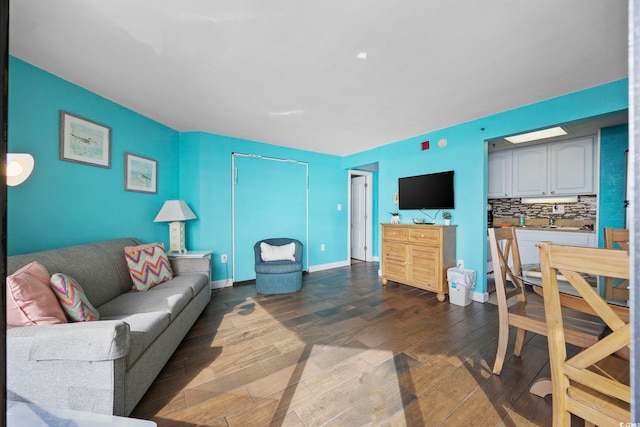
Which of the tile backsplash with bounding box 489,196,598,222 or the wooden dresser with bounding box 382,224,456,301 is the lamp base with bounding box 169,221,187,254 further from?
the tile backsplash with bounding box 489,196,598,222

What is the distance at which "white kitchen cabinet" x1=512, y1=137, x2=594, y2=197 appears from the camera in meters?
3.48

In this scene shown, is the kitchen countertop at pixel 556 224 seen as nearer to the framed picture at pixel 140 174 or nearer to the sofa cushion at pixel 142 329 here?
the sofa cushion at pixel 142 329

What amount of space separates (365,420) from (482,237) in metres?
2.62

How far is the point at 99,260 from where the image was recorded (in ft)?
6.98

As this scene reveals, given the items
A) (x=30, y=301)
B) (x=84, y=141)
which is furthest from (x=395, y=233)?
(x=84, y=141)

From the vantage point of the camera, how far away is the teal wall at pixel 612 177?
3.13 meters

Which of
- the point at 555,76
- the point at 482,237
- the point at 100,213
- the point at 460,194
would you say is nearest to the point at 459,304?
the point at 482,237

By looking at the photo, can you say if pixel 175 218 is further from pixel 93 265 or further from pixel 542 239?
pixel 542 239

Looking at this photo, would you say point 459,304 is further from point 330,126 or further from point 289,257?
point 330,126

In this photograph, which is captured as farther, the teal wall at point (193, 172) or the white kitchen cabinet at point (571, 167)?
the white kitchen cabinet at point (571, 167)

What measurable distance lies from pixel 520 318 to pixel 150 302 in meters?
2.70

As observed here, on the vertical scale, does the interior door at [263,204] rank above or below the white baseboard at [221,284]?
above

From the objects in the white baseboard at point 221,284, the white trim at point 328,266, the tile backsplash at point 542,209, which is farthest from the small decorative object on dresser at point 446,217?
the white baseboard at point 221,284

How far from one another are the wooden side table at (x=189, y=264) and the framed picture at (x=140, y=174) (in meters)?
0.91
